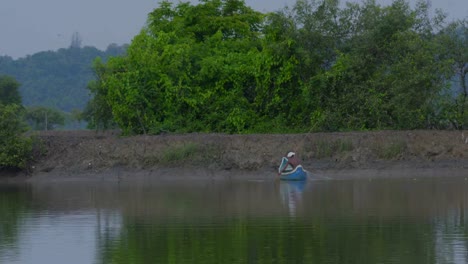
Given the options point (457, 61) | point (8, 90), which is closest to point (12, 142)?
point (457, 61)

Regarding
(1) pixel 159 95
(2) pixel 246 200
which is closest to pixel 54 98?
(1) pixel 159 95

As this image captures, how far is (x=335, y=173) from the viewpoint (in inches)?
1485

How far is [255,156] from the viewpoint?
3900 cm

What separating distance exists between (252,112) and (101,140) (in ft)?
20.8

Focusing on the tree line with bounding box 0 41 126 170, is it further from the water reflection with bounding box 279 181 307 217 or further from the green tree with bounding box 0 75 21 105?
the water reflection with bounding box 279 181 307 217

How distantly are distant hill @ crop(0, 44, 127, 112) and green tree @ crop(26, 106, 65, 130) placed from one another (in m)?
22.7

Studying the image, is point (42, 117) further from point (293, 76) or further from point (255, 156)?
point (255, 156)

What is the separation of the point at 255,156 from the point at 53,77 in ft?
261

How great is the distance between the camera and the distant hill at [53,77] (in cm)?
10962

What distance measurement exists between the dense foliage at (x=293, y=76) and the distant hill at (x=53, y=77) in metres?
64.2

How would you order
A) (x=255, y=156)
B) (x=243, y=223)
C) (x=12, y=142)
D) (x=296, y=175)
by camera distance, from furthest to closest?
(x=12, y=142) < (x=255, y=156) < (x=296, y=175) < (x=243, y=223)

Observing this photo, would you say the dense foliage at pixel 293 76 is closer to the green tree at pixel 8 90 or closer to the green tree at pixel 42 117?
the green tree at pixel 8 90

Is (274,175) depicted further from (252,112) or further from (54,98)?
(54,98)

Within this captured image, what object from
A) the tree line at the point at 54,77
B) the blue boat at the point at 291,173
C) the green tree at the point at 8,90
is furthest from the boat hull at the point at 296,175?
the tree line at the point at 54,77
